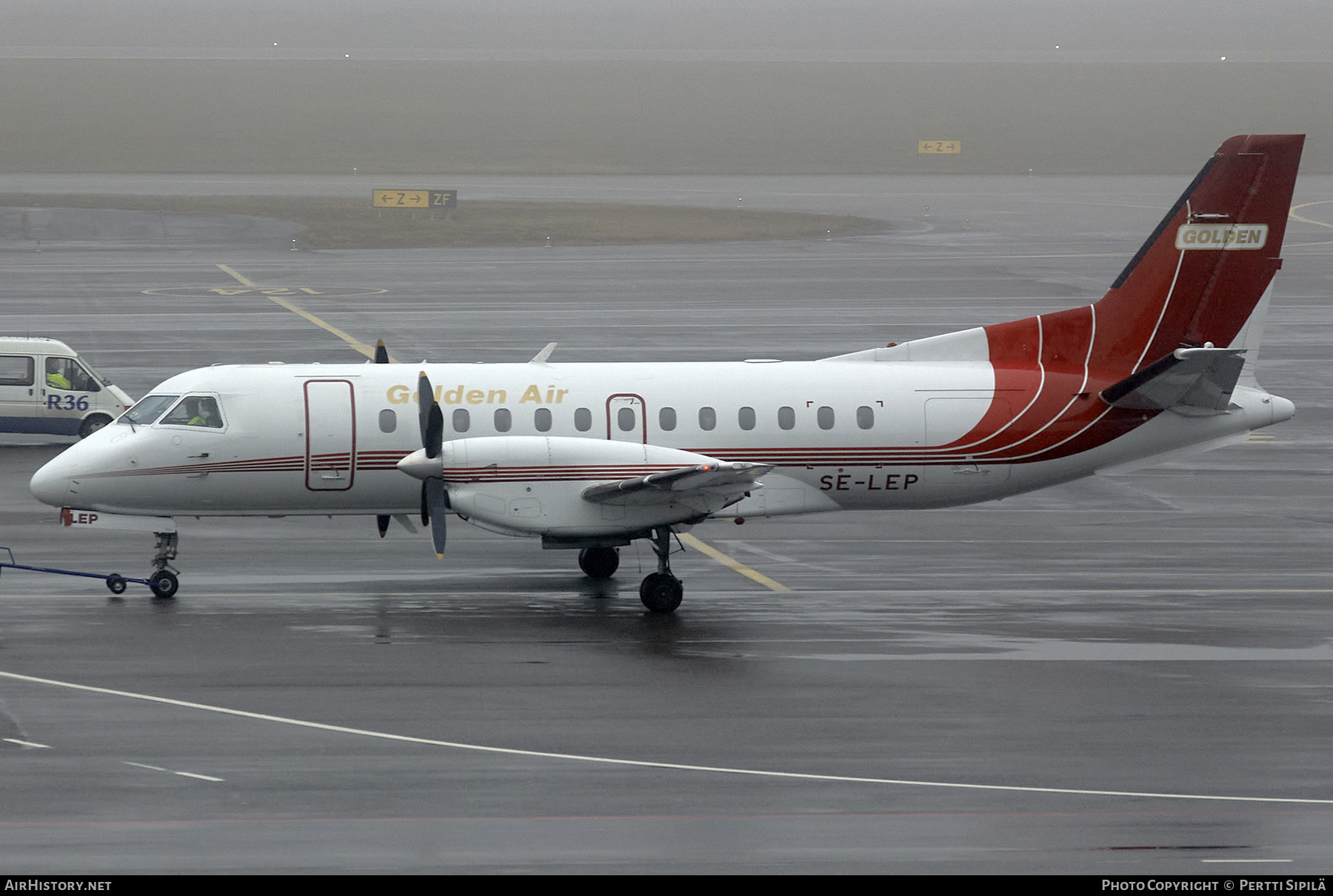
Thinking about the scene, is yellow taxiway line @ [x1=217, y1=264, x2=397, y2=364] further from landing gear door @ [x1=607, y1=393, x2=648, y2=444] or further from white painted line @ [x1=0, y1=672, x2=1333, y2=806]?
white painted line @ [x1=0, y1=672, x2=1333, y2=806]

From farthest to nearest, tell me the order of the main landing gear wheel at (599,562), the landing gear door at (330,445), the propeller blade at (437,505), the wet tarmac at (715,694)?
the main landing gear wheel at (599,562) < the landing gear door at (330,445) < the propeller blade at (437,505) < the wet tarmac at (715,694)

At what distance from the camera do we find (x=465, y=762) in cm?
1523

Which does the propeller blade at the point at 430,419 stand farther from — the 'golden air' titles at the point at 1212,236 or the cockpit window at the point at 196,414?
the 'golden air' titles at the point at 1212,236

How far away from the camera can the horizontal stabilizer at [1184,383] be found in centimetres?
2220

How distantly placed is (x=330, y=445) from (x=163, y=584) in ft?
9.62

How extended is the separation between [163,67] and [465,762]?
7617 inches

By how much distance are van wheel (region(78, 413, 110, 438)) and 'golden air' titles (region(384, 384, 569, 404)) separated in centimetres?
1304

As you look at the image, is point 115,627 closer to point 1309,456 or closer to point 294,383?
point 294,383

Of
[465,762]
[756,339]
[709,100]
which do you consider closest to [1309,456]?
[756,339]

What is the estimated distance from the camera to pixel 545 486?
67.3 ft

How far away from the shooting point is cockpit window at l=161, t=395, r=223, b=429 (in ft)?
72.5

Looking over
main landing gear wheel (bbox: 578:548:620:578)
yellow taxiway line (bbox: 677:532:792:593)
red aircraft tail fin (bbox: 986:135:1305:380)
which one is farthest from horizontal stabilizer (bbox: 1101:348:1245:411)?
main landing gear wheel (bbox: 578:548:620:578)

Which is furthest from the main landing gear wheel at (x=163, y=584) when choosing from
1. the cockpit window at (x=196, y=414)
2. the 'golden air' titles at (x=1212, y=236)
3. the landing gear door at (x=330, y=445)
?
the 'golden air' titles at (x=1212, y=236)

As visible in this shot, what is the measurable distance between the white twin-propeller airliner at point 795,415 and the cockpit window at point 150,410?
0.10ft
